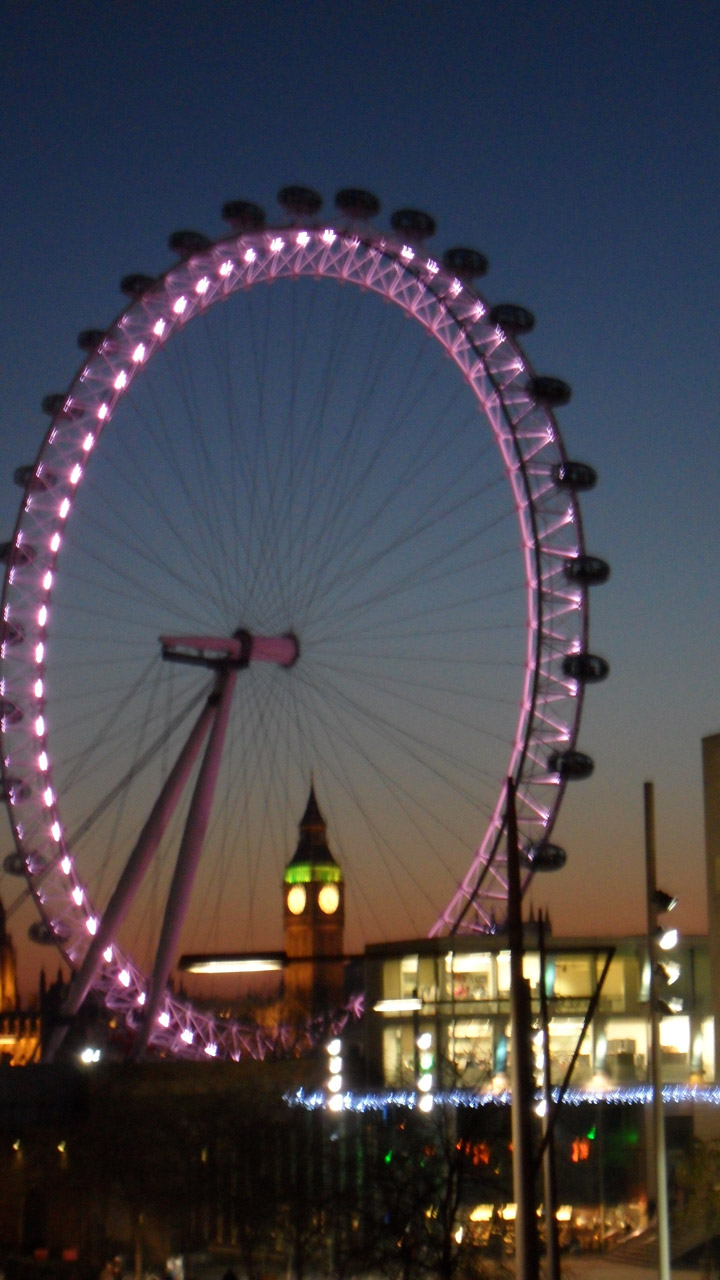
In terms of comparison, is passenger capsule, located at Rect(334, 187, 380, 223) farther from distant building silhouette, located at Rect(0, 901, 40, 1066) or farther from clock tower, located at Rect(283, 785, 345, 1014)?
distant building silhouette, located at Rect(0, 901, 40, 1066)

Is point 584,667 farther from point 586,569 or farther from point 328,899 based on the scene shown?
point 328,899

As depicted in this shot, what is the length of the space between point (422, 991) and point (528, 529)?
48.1 feet

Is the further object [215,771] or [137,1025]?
[137,1025]

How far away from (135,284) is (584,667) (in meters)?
15.8

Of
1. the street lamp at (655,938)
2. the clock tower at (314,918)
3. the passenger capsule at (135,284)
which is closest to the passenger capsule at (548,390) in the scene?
the passenger capsule at (135,284)

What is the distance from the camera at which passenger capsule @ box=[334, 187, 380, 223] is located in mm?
44125

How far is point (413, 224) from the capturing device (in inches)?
1746

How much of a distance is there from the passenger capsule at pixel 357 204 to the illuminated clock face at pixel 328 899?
11528 centimetres

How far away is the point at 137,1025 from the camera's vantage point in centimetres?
5125

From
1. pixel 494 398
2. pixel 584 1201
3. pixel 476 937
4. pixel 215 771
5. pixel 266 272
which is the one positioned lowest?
pixel 584 1201

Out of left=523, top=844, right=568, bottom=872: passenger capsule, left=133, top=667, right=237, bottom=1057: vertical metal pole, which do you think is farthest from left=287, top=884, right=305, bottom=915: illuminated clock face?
left=523, top=844, right=568, bottom=872: passenger capsule

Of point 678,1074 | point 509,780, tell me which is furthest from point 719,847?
point 509,780

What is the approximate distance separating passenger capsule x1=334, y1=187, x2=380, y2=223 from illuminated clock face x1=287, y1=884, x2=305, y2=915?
11506cm

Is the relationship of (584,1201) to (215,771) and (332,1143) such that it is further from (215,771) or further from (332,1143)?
(215,771)
